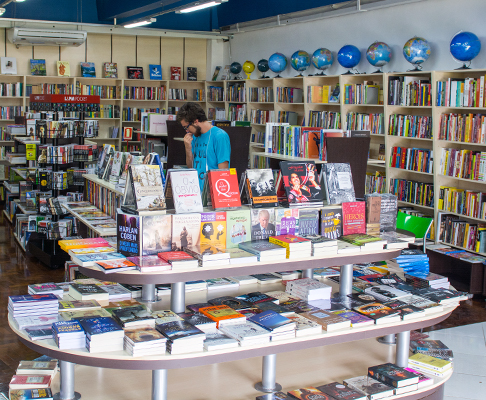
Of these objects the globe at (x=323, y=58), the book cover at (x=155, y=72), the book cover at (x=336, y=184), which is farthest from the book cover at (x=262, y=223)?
the book cover at (x=155, y=72)

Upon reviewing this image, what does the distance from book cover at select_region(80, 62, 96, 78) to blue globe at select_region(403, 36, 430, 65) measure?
6.83m

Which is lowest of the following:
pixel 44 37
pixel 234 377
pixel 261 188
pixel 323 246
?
pixel 234 377

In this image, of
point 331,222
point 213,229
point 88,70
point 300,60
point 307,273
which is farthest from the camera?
point 88,70

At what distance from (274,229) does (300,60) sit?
6.44 meters

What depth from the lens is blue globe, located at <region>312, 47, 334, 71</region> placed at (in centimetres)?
855

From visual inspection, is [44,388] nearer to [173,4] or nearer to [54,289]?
[54,289]

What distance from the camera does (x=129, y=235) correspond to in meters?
2.84

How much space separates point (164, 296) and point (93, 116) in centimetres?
884

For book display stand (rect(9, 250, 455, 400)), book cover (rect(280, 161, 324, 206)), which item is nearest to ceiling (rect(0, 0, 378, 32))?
book cover (rect(280, 161, 324, 206))

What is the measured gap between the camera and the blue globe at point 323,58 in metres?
8.55

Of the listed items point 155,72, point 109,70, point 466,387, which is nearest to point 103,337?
point 466,387

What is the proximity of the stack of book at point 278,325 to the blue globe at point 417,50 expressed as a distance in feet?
16.5

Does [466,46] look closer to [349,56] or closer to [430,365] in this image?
[349,56]

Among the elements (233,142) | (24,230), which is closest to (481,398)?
(233,142)
